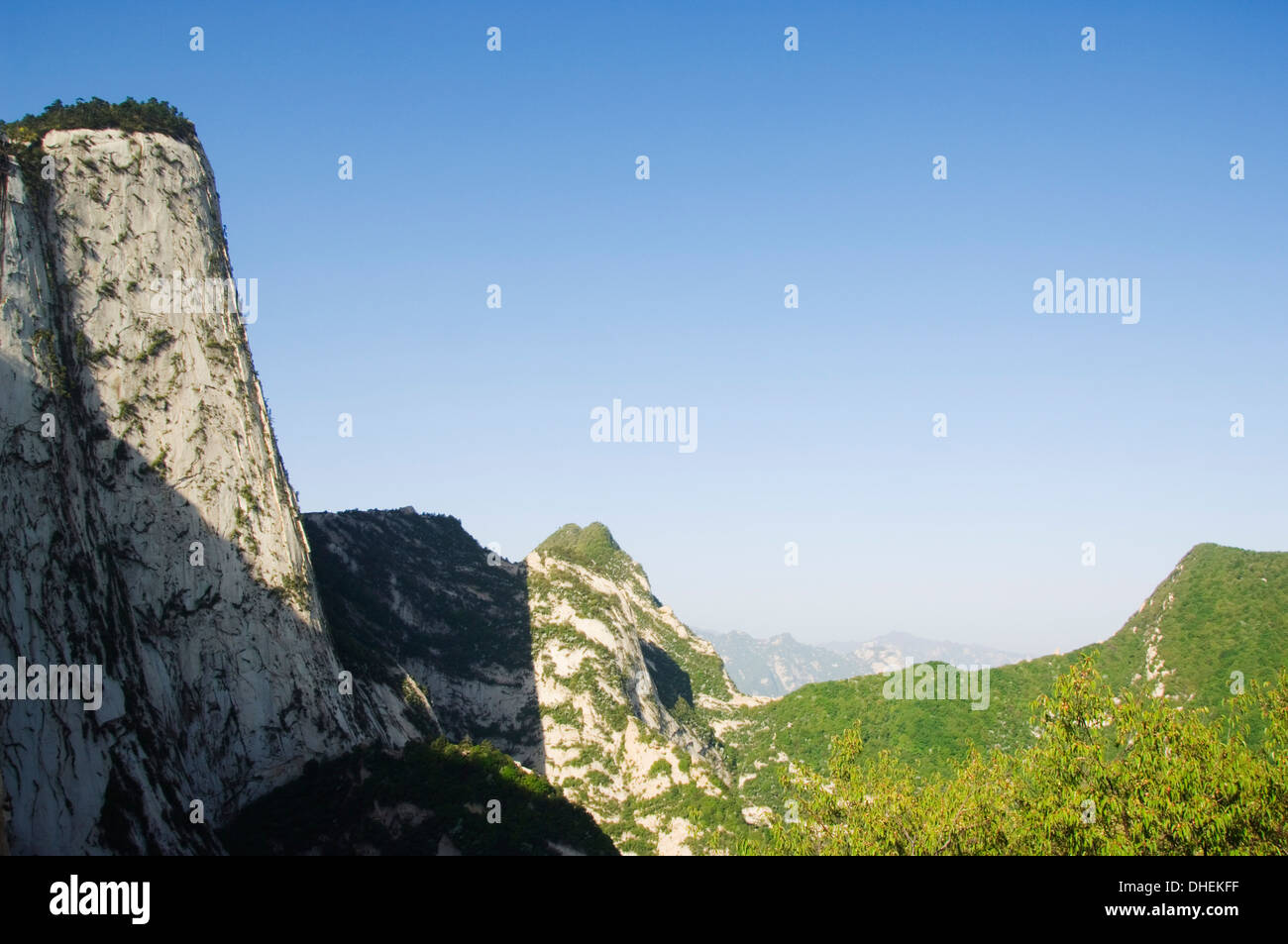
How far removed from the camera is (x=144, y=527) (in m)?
Answer: 41.6

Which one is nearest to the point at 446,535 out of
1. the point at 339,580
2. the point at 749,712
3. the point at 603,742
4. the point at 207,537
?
the point at 339,580

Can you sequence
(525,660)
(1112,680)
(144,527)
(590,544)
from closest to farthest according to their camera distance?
(144,527)
(525,660)
(1112,680)
(590,544)

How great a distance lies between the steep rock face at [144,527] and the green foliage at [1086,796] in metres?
24.4

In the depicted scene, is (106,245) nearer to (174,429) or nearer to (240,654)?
(174,429)

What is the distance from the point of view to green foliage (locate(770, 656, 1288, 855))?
83.1 feet

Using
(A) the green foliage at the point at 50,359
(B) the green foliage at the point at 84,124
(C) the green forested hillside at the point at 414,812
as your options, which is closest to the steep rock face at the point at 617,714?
(C) the green forested hillside at the point at 414,812

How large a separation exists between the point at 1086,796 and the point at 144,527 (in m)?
42.1

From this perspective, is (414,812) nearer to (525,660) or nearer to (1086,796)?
(1086,796)

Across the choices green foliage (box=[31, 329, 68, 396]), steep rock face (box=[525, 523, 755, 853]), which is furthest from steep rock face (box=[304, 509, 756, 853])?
green foliage (box=[31, 329, 68, 396])

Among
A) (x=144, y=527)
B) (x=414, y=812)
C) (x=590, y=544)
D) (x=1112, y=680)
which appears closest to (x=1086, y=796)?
(x=414, y=812)

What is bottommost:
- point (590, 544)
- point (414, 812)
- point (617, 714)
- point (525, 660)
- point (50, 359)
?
point (617, 714)

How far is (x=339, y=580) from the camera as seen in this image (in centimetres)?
7625
